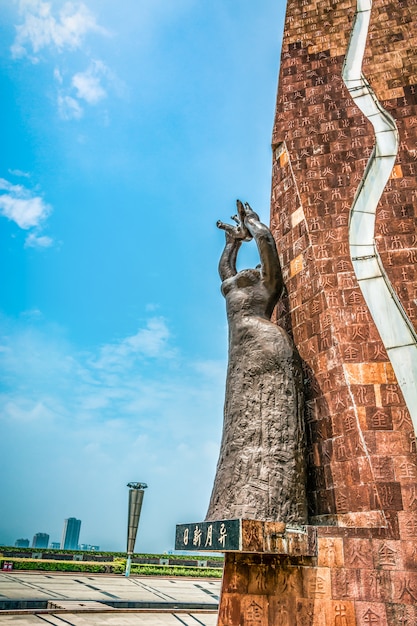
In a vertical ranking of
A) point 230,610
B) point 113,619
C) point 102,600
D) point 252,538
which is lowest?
point 113,619

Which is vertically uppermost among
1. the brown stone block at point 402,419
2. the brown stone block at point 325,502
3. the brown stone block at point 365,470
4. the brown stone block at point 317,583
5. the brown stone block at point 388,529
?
the brown stone block at point 402,419

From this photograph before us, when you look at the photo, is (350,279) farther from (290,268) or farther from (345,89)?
(345,89)

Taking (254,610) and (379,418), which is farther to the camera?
(379,418)

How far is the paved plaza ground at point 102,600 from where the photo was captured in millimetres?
7848

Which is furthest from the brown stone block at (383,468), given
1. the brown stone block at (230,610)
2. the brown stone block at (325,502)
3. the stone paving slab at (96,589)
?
the stone paving slab at (96,589)

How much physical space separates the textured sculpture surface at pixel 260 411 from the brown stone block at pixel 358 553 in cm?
46

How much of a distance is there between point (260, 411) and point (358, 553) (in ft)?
4.98

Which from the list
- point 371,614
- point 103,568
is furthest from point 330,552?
point 103,568

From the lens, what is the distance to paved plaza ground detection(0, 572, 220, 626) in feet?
25.7

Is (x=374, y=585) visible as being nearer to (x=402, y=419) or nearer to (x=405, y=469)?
(x=405, y=469)

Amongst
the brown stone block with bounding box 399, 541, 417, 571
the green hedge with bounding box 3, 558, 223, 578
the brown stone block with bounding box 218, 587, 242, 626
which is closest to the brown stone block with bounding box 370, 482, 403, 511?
the brown stone block with bounding box 399, 541, 417, 571

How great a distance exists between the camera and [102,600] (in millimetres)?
9750

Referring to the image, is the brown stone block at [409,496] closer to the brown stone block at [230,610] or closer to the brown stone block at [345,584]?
the brown stone block at [345,584]

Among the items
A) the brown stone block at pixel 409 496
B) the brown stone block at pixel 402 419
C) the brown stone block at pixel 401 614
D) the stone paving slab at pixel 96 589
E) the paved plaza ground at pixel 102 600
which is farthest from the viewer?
the stone paving slab at pixel 96 589
